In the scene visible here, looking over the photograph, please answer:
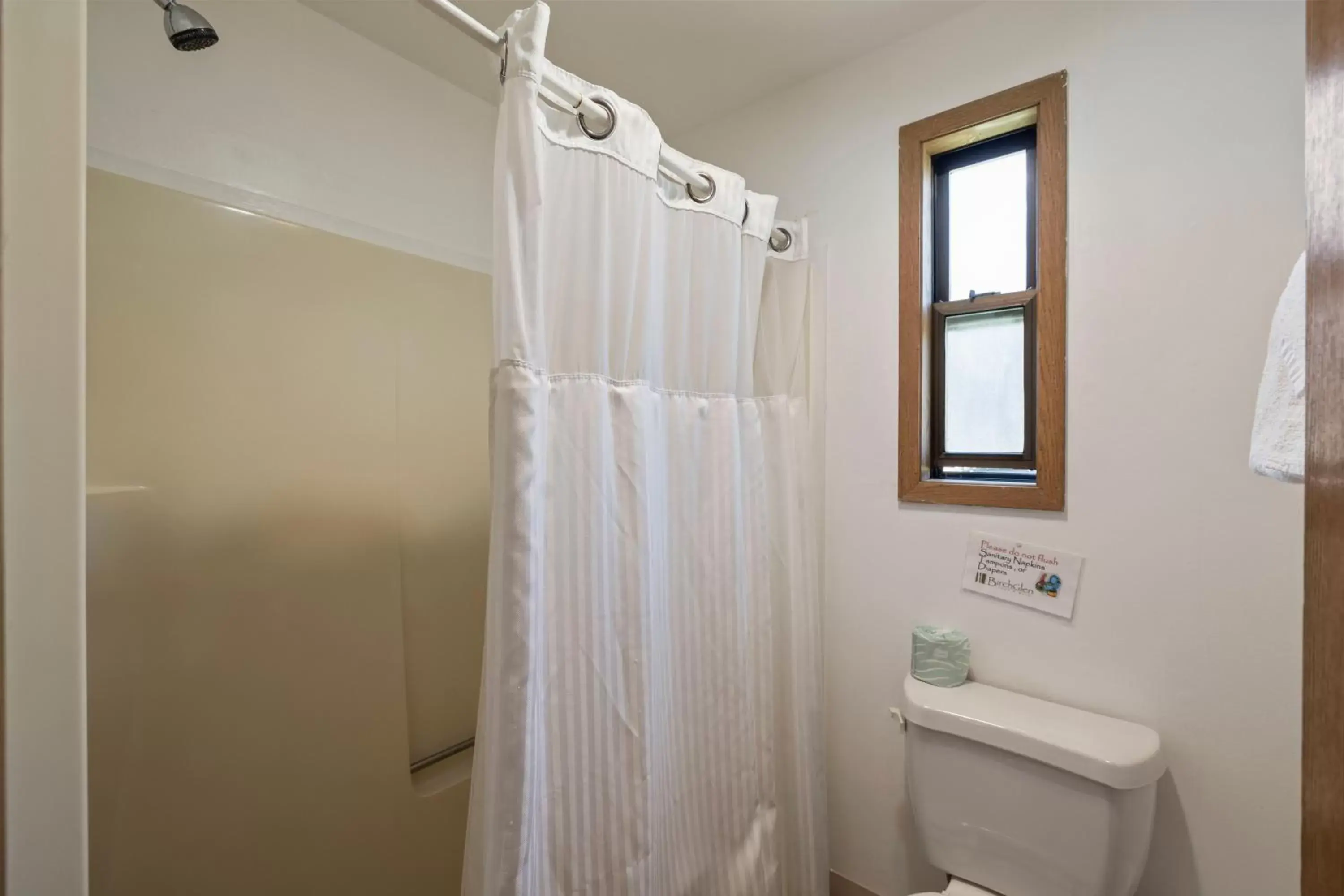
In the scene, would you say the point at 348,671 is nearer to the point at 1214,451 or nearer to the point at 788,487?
the point at 788,487

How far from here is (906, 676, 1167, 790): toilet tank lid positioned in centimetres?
95

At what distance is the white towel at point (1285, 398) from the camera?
1.92ft

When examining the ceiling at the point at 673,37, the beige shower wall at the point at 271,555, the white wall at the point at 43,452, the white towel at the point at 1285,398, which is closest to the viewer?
the white wall at the point at 43,452

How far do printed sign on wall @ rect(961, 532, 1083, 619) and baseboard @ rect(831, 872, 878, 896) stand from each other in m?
0.83

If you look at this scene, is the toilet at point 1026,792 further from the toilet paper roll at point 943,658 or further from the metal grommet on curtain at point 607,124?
the metal grommet on curtain at point 607,124

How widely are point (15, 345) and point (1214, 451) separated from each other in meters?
1.52

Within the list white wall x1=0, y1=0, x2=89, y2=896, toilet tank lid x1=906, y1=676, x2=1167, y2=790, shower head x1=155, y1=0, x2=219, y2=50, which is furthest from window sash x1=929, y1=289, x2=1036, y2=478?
shower head x1=155, y1=0, x2=219, y2=50

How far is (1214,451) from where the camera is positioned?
1.00 meters

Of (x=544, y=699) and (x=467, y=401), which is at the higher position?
(x=467, y=401)

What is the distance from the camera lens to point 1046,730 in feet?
3.37

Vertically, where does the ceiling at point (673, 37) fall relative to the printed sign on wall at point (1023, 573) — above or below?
above

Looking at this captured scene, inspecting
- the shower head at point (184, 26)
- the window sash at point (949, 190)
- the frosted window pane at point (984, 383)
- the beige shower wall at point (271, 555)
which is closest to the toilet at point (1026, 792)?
the frosted window pane at point (984, 383)

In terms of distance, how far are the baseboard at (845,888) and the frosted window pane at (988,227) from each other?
149cm

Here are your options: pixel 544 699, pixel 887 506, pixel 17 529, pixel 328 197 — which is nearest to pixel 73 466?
pixel 17 529
